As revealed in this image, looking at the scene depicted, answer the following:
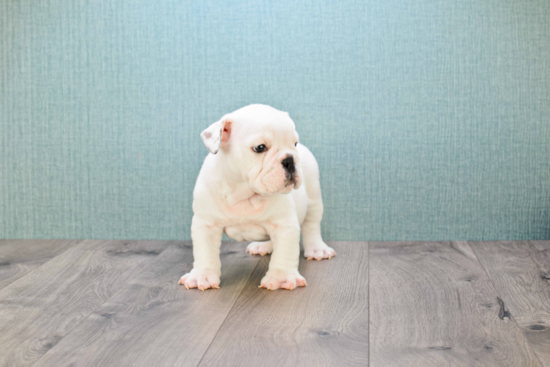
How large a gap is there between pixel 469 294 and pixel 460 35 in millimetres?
1211

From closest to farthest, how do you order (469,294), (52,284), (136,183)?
(469,294) → (52,284) → (136,183)

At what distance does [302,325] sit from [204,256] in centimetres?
50

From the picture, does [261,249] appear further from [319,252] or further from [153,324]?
[153,324]

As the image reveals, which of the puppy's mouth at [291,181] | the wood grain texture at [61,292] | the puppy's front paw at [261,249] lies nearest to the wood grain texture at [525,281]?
the puppy's mouth at [291,181]

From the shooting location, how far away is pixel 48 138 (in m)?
2.56

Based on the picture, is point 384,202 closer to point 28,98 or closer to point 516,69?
point 516,69

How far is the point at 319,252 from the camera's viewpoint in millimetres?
2195

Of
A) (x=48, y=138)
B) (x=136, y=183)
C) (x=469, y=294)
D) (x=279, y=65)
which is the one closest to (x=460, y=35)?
(x=279, y=65)

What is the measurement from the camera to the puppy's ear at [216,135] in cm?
165

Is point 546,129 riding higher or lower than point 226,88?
lower

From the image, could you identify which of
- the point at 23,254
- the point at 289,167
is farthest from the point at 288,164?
the point at 23,254

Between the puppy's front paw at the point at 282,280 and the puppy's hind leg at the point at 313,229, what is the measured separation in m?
0.38

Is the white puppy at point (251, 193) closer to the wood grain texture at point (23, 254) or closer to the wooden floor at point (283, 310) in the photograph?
the wooden floor at point (283, 310)

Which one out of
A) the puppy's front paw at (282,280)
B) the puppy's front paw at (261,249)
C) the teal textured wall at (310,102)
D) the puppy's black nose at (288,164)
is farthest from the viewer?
the teal textured wall at (310,102)
